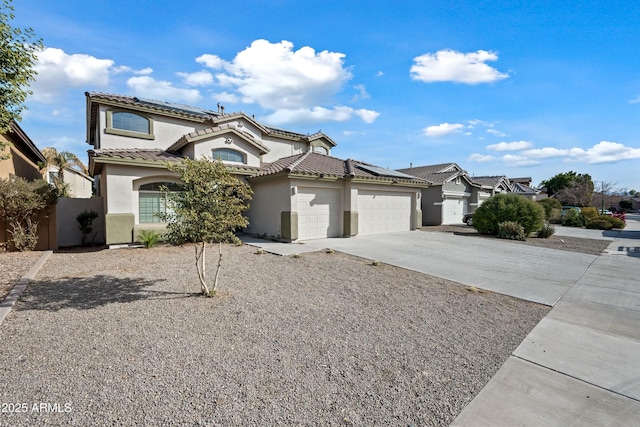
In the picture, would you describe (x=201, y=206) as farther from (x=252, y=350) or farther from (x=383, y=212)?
(x=383, y=212)

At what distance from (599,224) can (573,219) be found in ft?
6.18

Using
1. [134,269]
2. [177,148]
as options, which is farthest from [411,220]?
[134,269]

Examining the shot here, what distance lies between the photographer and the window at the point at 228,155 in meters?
15.4

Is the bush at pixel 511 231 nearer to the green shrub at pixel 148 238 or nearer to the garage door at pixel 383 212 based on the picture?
the garage door at pixel 383 212

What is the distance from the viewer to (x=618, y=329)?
488 cm

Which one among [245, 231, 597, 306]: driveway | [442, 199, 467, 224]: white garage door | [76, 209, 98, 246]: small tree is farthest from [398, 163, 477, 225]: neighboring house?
[76, 209, 98, 246]: small tree

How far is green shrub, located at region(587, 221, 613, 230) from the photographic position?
23453 mm

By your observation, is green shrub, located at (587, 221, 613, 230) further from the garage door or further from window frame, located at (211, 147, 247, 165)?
window frame, located at (211, 147, 247, 165)

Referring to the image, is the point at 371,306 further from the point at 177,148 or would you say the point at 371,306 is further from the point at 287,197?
the point at 177,148

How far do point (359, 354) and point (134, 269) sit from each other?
7.33 metres

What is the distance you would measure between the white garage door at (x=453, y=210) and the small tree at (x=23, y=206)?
2521 cm

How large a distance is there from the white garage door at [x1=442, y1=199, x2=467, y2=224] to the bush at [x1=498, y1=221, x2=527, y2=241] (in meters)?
9.42

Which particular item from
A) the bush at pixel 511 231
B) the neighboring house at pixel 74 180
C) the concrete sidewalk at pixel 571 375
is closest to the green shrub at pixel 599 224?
the bush at pixel 511 231

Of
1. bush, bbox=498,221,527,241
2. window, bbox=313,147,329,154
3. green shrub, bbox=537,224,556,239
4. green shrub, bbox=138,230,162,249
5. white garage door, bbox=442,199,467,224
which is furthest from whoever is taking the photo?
white garage door, bbox=442,199,467,224
